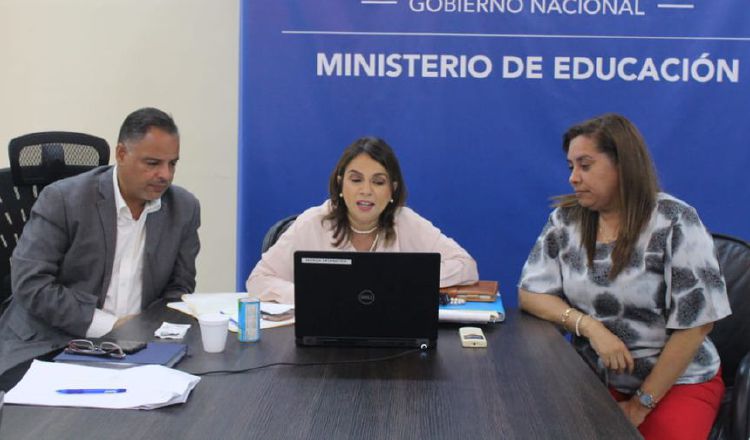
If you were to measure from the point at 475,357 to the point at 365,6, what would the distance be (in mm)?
1972

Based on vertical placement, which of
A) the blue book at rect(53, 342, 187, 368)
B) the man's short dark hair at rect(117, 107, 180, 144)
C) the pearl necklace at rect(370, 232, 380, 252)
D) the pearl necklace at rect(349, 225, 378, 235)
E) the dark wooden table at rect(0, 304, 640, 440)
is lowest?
the dark wooden table at rect(0, 304, 640, 440)

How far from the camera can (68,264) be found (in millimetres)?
2543

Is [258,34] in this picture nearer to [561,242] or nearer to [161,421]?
[561,242]

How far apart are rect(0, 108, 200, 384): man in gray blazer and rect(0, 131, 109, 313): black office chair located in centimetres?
20

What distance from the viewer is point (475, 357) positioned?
74.3 inches

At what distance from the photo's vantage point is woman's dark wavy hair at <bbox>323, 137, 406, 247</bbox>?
276cm

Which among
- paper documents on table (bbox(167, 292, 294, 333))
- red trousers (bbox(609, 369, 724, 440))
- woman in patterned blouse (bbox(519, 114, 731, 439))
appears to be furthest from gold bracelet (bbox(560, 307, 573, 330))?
paper documents on table (bbox(167, 292, 294, 333))

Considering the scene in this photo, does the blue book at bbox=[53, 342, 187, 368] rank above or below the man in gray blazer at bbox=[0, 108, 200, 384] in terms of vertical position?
below

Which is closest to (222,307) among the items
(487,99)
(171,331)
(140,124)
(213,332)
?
(171,331)

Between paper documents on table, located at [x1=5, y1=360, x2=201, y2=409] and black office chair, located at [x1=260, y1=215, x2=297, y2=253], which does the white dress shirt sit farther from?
paper documents on table, located at [x1=5, y1=360, x2=201, y2=409]

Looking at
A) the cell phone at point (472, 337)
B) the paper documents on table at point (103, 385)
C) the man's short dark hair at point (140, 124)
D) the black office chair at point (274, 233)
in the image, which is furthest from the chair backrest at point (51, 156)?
the cell phone at point (472, 337)

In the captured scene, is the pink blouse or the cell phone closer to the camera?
the cell phone

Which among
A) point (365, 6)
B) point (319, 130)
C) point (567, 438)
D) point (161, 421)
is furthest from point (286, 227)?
point (567, 438)

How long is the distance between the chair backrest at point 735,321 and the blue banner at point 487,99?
898 mm
